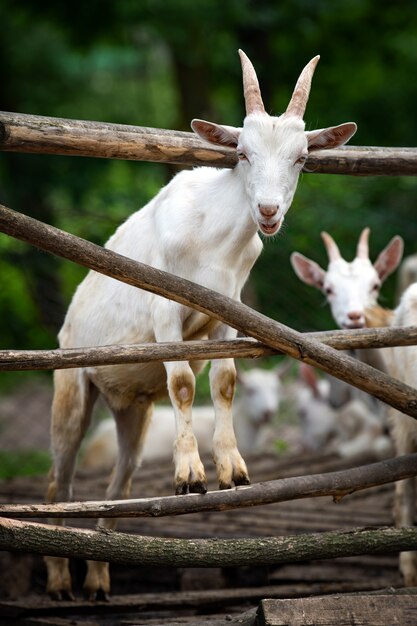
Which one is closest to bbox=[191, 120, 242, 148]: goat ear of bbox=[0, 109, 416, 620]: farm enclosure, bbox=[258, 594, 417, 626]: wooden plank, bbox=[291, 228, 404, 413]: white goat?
bbox=[0, 109, 416, 620]: farm enclosure

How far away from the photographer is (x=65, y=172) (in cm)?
1530

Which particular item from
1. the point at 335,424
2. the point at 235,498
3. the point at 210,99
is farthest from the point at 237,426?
the point at 235,498

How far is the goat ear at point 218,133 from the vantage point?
4.70m

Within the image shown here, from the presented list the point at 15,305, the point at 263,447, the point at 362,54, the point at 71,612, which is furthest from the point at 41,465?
the point at 362,54

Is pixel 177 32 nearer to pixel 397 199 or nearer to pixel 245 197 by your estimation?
pixel 397 199

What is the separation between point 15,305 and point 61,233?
11786 millimetres

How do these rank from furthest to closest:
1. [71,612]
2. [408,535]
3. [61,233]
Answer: [71,612] → [408,535] → [61,233]

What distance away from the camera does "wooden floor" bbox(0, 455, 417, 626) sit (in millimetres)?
5555

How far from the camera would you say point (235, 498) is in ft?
15.2

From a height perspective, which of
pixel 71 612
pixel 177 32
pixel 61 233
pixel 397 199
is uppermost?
pixel 177 32

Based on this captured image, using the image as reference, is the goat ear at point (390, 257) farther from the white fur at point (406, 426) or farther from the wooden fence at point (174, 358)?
the wooden fence at point (174, 358)

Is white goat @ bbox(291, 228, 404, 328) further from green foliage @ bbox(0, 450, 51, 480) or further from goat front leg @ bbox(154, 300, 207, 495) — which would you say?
green foliage @ bbox(0, 450, 51, 480)

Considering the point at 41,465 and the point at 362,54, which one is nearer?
the point at 41,465

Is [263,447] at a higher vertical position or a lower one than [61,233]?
higher
